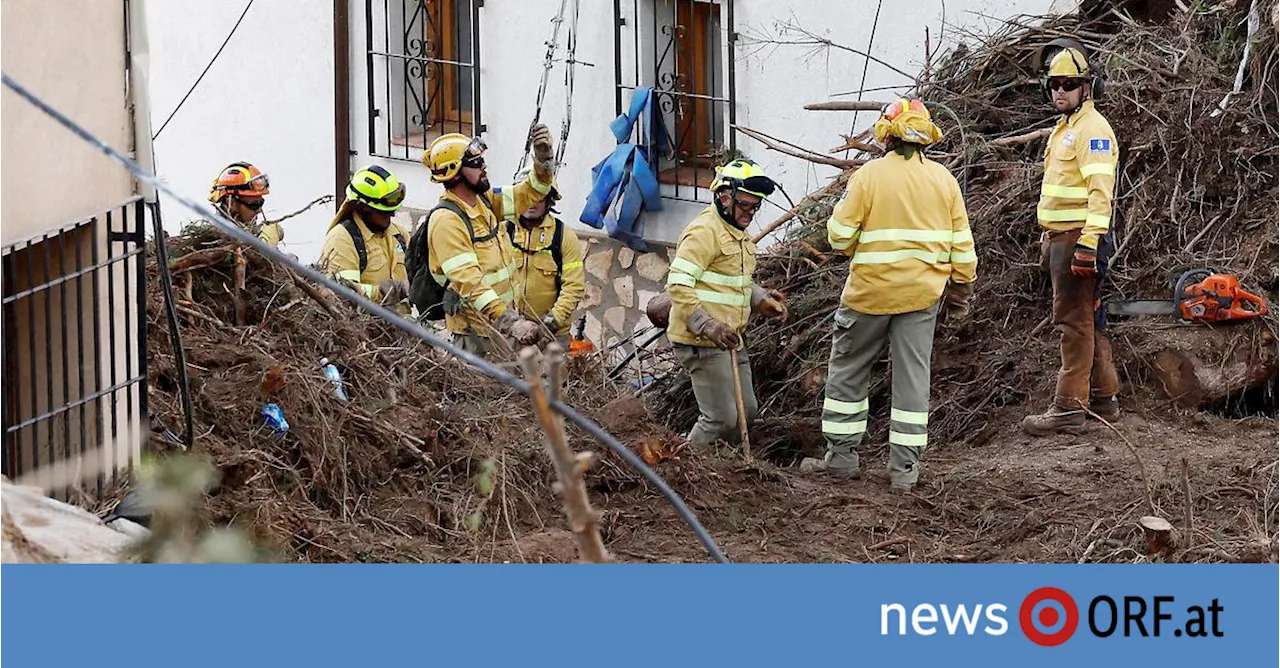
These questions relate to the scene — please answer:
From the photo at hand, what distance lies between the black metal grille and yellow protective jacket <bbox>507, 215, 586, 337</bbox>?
10.8 feet

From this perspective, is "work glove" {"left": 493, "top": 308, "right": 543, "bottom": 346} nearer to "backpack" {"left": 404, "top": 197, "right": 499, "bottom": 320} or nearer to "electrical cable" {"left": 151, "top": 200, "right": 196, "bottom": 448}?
"backpack" {"left": 404, "top": 197, "right": 499, "bottom": 320}

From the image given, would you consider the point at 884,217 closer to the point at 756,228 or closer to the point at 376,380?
the point at 376,380

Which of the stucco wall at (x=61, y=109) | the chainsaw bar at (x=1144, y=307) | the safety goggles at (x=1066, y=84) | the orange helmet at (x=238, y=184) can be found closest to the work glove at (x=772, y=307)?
the safety goggles at (x=1066, y=84)

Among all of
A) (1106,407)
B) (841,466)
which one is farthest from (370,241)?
(1106,407)

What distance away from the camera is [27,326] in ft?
22.7

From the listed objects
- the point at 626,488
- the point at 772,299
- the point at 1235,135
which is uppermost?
the point at 1235,135

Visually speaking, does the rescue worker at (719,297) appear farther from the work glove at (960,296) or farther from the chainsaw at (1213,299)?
the chainsaw at (1213,299)

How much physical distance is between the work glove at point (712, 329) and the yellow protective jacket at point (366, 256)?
1.99 meters

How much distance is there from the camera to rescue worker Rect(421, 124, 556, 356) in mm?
9555

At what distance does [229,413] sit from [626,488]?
74.3 inches

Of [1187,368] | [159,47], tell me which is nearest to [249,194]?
[1187,368]

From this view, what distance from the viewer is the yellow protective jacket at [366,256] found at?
10016 millimetres

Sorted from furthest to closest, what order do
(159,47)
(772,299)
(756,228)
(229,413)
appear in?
(159,47), (756,228), (772,299), (229,413)

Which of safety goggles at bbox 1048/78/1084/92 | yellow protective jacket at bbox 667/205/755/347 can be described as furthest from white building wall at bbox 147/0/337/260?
safety goggles at bbox 1048/78/1084/92
